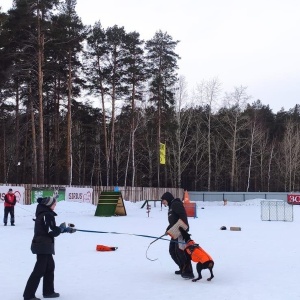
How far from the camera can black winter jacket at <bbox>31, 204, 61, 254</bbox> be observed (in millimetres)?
6727

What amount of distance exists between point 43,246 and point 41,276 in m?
0.42

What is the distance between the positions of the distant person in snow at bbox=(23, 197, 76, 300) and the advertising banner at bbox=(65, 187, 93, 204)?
72.6ft

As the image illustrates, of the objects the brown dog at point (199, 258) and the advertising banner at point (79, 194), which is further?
the advertising banner at point (79, 194)

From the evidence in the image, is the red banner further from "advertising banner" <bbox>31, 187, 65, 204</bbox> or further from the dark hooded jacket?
the dark hooded jacket

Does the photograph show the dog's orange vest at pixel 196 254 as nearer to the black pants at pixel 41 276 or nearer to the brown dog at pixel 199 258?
the brown dog at pixel 199 258

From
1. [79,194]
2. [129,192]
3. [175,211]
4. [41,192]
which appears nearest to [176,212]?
[175,211]

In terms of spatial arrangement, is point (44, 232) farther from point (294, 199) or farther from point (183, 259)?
point (294, 199)

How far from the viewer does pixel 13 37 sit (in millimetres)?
30406

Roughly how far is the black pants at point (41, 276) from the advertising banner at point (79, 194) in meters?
22.0

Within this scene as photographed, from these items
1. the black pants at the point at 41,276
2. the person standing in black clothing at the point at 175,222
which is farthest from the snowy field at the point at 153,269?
the black pants at the point at 41,276

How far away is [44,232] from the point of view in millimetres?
6773

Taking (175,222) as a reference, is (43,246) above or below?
below

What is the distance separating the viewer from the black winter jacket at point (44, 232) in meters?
6.73

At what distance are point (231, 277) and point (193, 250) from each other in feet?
3.50
